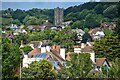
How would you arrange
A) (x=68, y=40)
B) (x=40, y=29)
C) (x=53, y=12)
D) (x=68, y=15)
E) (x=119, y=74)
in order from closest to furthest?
1. (x=119, y=74)
2. (x=53, y=12)
3. (x=68, y=15)
4. (x=68, y=40)
5. (x=40, y=29)

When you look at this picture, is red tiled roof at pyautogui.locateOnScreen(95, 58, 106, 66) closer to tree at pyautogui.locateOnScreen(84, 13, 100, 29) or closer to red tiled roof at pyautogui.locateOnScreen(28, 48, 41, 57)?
red tiled roof at pyautogui.locateOnScreen(28, 48, 41, 57)

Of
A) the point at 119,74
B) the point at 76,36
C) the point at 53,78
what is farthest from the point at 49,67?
the point at 76,36

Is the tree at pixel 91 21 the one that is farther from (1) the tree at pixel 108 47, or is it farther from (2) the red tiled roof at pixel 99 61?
(2) the red tiled roof at pixel 99 61

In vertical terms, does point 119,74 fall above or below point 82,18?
below

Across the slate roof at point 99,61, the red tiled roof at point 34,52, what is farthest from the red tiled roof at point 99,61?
the red tiled roof at point 34,52

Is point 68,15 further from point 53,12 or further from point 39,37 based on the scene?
point 39,37

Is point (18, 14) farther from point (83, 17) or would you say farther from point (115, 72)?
point (115, 72)

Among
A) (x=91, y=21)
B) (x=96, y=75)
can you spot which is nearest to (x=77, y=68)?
(x=96, y=75)
